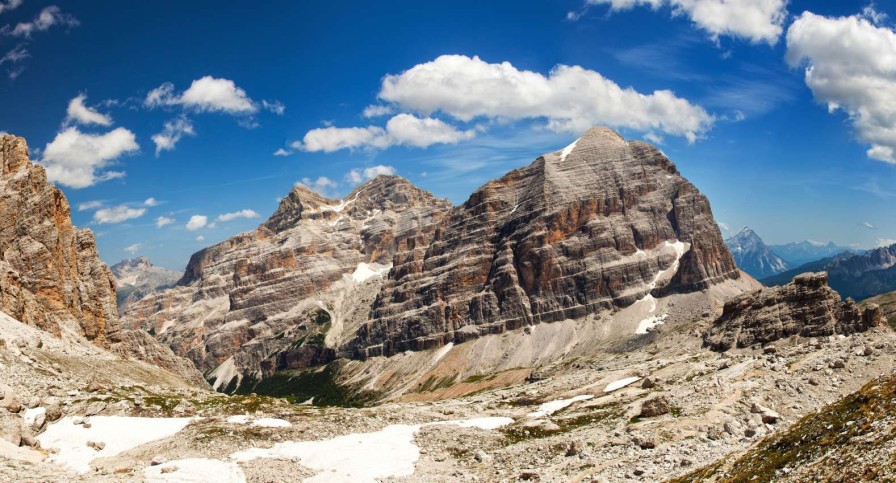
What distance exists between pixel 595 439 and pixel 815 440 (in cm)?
2976

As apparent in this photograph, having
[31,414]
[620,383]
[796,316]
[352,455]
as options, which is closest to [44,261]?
[31,414]

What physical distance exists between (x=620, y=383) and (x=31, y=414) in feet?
309

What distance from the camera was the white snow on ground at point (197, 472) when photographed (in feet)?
177

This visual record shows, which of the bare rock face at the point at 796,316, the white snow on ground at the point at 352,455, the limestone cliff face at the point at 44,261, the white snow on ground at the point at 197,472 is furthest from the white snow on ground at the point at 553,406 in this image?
the limestone cliff face at the point at 44,261

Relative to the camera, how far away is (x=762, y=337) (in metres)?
122

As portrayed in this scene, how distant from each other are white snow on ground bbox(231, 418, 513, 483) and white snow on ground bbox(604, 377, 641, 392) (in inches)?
2210

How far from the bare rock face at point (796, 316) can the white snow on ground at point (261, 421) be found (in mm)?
93995

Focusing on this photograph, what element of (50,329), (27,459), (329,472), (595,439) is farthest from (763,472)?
(50,329)

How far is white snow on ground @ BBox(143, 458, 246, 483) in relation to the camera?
54.0 m

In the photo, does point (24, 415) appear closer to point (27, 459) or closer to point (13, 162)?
point (27, 459)

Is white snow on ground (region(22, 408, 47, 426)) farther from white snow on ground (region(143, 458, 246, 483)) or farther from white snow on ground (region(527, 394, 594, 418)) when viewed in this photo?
white snow on ground (region(527, 394, 594, 418))

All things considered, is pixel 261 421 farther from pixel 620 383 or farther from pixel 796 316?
pixel 796 316

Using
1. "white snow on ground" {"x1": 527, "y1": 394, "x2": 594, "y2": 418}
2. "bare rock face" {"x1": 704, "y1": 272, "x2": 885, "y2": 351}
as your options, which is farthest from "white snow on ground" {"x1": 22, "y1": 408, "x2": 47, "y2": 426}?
"bare rock face" {"x1": 704, "y1": 272, "x2": 885, "y2": 351}

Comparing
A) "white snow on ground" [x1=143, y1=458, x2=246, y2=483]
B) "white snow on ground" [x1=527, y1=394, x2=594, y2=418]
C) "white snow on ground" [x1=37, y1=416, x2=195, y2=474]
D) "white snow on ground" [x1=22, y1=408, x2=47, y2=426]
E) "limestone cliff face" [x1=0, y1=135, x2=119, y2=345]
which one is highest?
"limestone cliff face" [x1=0, y1=135, x2=119, y2=345]
